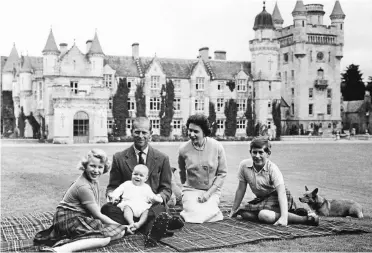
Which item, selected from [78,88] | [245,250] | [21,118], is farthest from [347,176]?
[21,118]

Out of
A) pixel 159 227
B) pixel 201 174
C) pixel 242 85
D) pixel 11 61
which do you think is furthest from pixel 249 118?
pixel 159 227

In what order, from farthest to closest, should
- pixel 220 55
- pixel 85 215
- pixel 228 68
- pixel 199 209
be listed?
pixel 220 55 → pixel 228 68 → pixel 199 209 → pixel 85 215

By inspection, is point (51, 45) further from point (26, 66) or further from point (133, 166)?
point (133, 166)

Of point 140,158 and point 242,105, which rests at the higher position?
point 242,105

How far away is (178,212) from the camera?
10297 mm

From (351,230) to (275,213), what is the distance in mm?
1278

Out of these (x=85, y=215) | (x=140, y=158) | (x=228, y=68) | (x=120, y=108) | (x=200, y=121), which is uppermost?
(x=228, y=68)

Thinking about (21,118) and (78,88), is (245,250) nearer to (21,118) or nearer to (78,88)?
(78,88)

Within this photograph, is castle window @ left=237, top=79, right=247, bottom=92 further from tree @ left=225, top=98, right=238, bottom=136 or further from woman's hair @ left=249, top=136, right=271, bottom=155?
woman's hair @ left=249, top=136, right=271, bottom=155

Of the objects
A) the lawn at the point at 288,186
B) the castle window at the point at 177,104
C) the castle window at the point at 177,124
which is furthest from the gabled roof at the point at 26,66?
the lawn at the point at 288,186

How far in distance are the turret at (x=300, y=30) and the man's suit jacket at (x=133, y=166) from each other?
63.3 meters

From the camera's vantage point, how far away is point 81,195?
294 inches

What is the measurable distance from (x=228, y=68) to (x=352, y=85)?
2961 centimetres

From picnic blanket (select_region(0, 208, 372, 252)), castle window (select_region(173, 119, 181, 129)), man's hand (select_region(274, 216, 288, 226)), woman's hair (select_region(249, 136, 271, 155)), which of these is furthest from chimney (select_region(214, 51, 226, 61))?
man's hand (select_region(274, 216, 288, 226))
